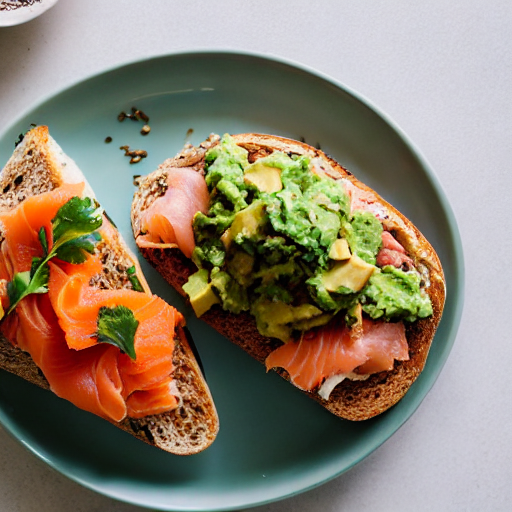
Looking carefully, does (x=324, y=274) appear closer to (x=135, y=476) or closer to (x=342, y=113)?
(x=342, y=113)

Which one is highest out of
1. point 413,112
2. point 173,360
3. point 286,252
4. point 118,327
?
point 413,112

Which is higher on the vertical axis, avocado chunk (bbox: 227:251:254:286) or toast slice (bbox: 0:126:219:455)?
avocado chunk (bbox: 227:251:254:286)

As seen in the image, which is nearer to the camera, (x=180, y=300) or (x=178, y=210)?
(x=178, y=210)

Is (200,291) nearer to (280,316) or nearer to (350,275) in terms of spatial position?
(280,316)

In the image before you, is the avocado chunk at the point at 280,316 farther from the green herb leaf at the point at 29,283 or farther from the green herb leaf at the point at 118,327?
the green herb leaf at the point at 29,283

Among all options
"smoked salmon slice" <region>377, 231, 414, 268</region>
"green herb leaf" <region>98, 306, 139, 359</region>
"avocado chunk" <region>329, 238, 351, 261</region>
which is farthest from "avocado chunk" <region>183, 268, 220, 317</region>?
"smoked salmon slice" <region>377, 231, 414, 268</region>

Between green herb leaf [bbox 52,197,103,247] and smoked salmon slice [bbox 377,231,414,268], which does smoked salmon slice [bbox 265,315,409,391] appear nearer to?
smoked salmon slice [bbox 377,231,414,268]

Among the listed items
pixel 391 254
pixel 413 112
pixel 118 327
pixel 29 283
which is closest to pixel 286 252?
pixel 391 254

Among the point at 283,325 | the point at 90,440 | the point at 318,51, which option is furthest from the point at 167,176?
the point at 90,440
